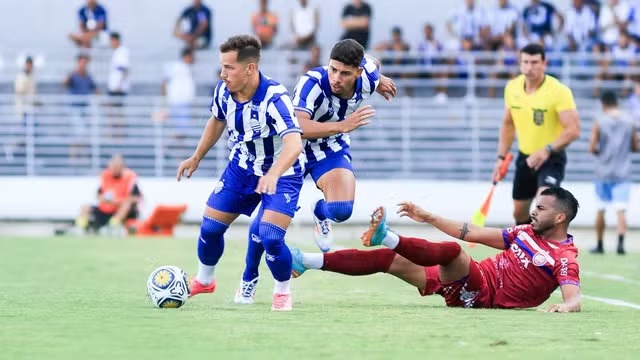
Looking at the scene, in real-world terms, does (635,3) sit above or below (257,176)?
above

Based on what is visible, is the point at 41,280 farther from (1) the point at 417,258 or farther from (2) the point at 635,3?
(2) the point at 635,3

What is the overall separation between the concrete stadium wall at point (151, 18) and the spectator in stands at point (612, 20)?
371 cm

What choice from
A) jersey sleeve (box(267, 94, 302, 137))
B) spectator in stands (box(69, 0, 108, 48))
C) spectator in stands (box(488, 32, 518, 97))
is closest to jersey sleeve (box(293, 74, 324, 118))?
jersey sleeve (box(267, 94, 302, 137))

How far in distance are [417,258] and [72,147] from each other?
60.5ft

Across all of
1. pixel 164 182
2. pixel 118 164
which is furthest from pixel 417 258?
pixel 164 182

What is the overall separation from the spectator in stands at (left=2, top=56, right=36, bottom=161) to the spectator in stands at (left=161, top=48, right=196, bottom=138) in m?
2.70

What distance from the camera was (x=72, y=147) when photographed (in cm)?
2750

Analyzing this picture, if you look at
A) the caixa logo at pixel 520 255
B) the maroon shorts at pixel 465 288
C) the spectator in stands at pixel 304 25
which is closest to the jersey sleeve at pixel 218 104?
the maroon shorts at pixel 465 288

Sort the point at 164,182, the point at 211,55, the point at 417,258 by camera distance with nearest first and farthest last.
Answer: the point at 417,258
the point at 164,182
the point at 211,55

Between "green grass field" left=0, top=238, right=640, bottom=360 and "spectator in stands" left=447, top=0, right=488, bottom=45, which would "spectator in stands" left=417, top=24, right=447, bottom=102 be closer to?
"spectator in stands" left=447, top=0, right=488, bottom=45

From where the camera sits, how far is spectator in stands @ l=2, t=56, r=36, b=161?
89.5ft

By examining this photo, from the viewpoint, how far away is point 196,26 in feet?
91.7

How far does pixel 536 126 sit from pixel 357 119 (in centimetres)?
477

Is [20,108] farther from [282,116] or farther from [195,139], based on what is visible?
[282,116]
